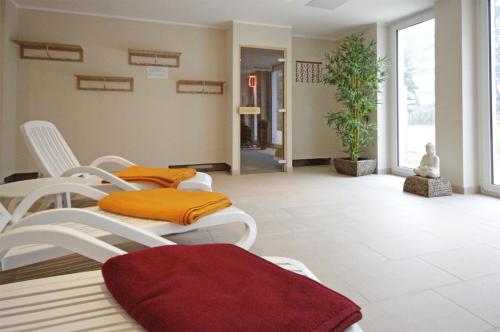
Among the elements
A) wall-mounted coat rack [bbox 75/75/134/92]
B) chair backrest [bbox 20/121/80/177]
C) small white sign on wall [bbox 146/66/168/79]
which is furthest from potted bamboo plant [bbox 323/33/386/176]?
chair backrest [bbox 20/121/80/177]

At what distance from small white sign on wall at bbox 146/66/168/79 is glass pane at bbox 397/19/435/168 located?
3.68m

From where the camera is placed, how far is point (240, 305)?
29.3 inches

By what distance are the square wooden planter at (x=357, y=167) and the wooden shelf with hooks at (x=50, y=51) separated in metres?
4.32

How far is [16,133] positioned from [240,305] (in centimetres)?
528

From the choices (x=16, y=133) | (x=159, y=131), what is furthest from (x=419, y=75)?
(x=16, y=133)

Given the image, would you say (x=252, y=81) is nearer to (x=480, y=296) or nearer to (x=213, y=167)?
(x=213, y=167)

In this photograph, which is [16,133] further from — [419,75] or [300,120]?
[419,75]

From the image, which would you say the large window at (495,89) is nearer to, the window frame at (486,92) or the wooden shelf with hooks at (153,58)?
the window frame at (486,92)

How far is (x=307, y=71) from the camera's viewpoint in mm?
6355

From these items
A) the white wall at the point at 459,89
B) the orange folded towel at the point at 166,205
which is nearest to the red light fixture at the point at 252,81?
the white wall at the point at 459,89

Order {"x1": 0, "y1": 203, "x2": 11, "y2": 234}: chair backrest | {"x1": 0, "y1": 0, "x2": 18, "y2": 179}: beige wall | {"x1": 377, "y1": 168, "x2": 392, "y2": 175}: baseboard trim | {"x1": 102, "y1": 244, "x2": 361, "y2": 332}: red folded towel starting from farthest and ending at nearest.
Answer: {"x1": 377, "y1": 168, "x2": 392, "y2": 175}: baseboard trim, {"x1": 0, "y1": 0, "x2": 18, "y2": 179}: beige wall, {"x1": 0, "y1": 203, "x2": 11, "y2": 234}: chair backrest, {"x1": 102, "y1": 244, "x2": 361, "y2": 332}: red folded towel

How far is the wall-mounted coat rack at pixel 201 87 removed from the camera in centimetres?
559

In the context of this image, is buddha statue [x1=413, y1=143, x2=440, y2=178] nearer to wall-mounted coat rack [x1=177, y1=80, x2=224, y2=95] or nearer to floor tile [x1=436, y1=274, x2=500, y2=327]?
floor tile [x1=436, y1=274, x2=500, y2=327]

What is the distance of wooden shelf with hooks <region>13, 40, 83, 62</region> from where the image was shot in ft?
15.6
